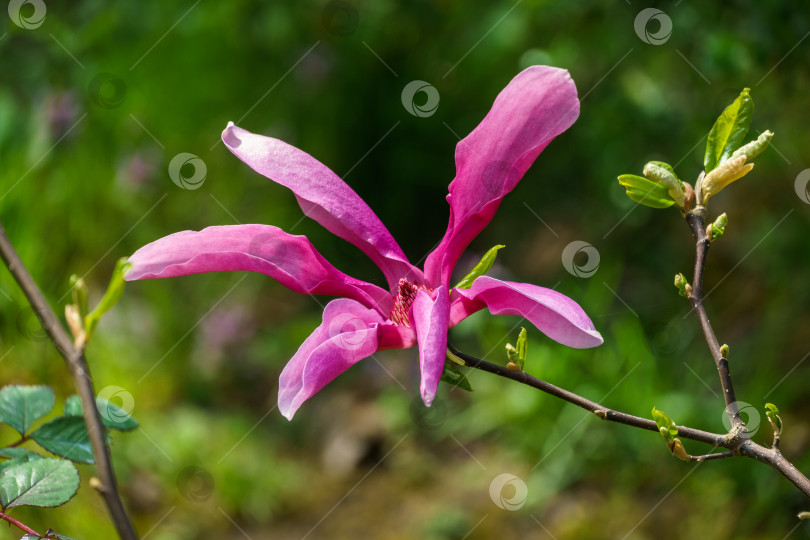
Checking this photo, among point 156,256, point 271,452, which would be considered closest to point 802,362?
point 271,452

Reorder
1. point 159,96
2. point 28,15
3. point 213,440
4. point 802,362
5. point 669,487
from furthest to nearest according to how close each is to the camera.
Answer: point 159,96, point 213,440, point 802,362, point 669,487, point 28,15

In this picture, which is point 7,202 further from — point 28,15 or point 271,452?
point 271,452

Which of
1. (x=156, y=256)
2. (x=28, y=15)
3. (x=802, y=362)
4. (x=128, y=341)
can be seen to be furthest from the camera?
(x=128, y=341)

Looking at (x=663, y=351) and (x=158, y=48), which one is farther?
(x=158, y=48)
